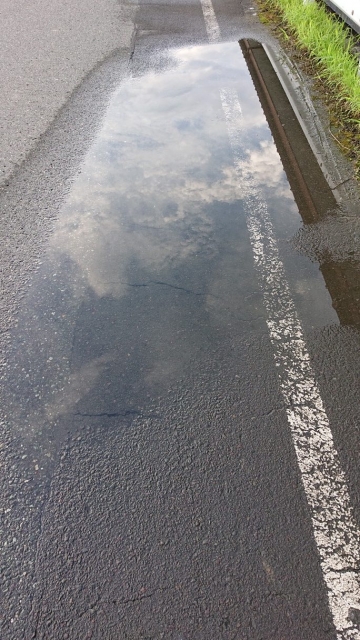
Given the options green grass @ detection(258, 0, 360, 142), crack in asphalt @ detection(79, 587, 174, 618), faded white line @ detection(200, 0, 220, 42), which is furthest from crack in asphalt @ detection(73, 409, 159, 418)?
faded white line @ detection(200, 0, 220, 42)

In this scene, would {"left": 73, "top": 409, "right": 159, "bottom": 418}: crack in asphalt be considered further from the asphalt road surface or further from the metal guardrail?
the metal guardrail

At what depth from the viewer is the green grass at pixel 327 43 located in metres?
5.07

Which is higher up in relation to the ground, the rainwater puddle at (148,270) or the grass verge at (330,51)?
the grass verge at (330,51)

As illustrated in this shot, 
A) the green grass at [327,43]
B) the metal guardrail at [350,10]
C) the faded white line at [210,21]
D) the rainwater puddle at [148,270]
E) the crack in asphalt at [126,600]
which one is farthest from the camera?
the faded white line at [210,21]

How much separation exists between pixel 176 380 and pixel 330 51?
16.1 ft

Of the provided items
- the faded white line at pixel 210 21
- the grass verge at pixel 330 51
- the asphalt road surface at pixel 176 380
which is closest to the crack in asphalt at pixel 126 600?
the asphalt road surface at pixel 176 380

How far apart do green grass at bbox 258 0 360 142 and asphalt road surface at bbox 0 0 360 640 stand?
2.28 ft

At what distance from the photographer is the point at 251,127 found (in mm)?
4719

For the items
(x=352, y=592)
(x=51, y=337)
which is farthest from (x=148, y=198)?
(x=352, y=592)

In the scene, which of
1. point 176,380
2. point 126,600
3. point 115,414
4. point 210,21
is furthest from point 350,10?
point 126,600

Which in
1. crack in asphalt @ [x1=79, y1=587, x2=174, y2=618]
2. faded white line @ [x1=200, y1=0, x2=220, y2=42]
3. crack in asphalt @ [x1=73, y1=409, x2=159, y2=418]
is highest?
faded white line @ [x1=200, y1=0, x2=220, y2=42]

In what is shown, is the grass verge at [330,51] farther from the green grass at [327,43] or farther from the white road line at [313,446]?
the white road line at [313,446]

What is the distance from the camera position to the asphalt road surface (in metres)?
1.82

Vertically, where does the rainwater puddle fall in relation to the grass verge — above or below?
below
